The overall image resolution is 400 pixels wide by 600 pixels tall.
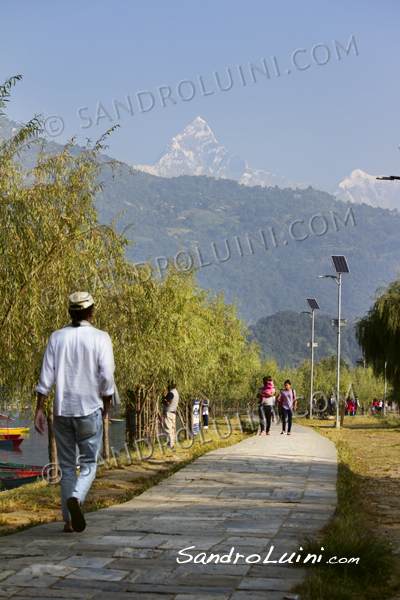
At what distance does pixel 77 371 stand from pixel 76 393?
6.6 inches

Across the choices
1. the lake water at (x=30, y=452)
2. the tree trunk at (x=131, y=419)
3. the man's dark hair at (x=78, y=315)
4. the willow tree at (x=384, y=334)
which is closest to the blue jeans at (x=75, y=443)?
the man's dark hair at (x=78, y=315)

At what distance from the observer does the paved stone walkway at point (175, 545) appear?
3.34m

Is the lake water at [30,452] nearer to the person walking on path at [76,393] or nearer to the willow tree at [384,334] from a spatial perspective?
the willow tree at [384,334]

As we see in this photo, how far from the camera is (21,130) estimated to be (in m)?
9.12

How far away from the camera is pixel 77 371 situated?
4750 millimetres

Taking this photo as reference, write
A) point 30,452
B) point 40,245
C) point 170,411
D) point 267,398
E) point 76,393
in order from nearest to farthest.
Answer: point 76,393
point 40,245
point 170,411
point 267,398
point 30,452

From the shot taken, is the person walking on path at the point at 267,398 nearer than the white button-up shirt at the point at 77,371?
No

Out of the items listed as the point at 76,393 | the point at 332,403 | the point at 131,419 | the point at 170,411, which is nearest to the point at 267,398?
the point at 170,411

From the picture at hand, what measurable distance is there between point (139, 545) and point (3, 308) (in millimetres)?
4446

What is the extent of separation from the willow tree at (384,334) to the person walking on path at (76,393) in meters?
24.7

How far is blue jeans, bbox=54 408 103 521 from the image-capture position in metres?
4.71

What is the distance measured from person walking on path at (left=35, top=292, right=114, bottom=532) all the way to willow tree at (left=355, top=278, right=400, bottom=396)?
24.7m

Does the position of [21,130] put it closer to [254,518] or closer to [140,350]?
[140,350]

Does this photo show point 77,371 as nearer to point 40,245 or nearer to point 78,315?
Answer: point 78,315
